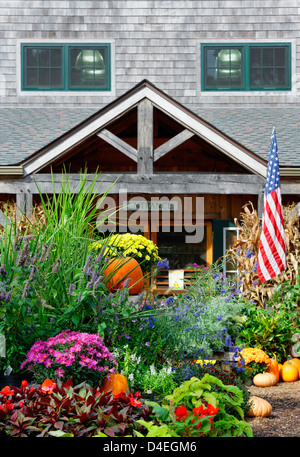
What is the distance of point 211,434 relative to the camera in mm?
3115

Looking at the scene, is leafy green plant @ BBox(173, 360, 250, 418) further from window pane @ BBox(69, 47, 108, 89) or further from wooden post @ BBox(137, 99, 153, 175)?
window pane @ BBox(69, 47, 108, 89)

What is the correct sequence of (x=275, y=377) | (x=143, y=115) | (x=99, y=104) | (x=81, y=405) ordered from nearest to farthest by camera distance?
(x=81, y=405)
(x=275, y=377)
(x=143, y=115)
(x=99, y=104)

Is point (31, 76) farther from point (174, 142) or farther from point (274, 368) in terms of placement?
point (274, 368)

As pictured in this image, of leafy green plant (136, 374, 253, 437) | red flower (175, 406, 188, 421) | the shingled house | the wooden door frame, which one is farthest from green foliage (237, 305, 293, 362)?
the shingled house

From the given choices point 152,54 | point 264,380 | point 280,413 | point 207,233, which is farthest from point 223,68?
A: point 280,413

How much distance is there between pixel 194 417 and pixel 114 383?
1140 mm

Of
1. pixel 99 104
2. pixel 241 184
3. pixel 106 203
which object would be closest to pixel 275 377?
pixel 241 184

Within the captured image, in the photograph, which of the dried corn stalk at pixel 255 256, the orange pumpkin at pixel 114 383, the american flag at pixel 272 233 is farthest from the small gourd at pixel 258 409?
the dried corn stalk at pixel 255 256

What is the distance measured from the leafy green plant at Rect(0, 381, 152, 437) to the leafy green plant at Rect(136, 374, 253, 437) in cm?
13

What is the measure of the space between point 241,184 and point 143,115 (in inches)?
74.3

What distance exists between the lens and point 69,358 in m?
3.81

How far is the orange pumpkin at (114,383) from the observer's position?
4017mm

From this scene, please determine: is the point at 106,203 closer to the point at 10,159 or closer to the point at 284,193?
the point at 10,159

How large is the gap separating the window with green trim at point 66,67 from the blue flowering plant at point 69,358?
29.2ft
